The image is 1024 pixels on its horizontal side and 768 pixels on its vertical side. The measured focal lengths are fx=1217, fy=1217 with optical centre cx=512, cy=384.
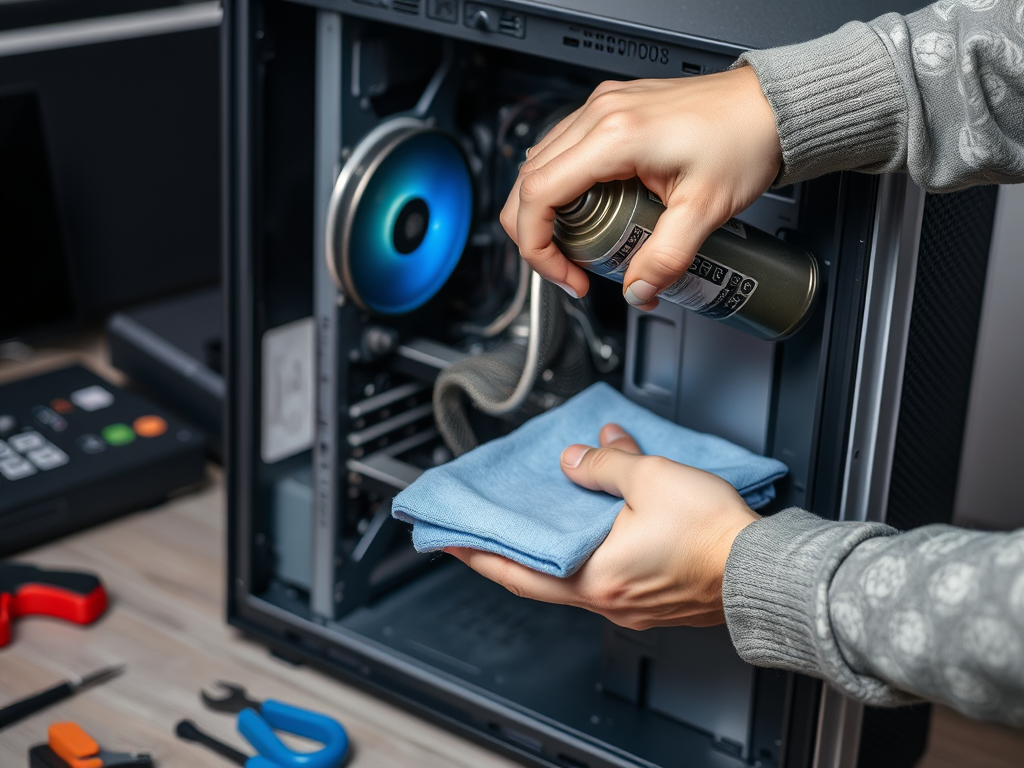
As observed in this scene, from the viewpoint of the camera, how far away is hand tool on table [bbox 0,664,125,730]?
897mm

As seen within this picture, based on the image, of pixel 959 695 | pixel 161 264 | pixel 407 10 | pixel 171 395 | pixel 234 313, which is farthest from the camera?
pixel 161 264

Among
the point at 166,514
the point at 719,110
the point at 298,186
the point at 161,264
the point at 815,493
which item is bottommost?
the point at 166,514

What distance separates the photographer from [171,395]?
1325 mm

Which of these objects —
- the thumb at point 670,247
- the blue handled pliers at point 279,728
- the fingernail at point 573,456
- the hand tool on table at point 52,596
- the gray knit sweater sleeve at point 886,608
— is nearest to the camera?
the gray knit sweater sleeve at point 886,608

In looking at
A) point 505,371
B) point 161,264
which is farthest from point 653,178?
point 161,264

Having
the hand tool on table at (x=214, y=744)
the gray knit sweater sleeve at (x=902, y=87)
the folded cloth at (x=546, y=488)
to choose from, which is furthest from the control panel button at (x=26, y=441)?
the gray knit sweater sleeve at (x=902, y=87)

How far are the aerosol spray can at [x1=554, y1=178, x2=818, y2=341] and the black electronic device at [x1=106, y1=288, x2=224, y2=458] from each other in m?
0.68

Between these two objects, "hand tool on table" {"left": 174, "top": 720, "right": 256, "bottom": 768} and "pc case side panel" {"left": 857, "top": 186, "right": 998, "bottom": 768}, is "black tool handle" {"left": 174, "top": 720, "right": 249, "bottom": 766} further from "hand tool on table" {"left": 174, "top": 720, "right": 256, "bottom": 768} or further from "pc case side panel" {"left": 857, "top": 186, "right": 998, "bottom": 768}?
"pc case side panel" {"left": 857, "top": 186, "right": 998, "bottom": 768}

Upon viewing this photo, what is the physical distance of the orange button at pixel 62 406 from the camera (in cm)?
122

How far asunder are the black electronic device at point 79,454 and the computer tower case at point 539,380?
20 cm

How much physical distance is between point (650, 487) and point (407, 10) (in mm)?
357

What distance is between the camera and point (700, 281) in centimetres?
68

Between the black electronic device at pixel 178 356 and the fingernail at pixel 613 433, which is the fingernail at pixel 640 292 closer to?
the fingernail at pixel 613 433

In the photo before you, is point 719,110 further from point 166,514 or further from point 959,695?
point 166,514
